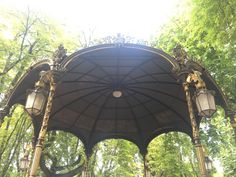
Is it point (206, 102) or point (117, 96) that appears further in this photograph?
point (117, 96)

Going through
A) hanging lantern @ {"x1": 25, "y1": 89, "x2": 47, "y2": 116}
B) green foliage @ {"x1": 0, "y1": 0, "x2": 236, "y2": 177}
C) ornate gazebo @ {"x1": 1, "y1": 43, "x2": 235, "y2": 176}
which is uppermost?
green foliage @ {"x1": 0, "y1": 0, "x2": 236, "y2": 177}

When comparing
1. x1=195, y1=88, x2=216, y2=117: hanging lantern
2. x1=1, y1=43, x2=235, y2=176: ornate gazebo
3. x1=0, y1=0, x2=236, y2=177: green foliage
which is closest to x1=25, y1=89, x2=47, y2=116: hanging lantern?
x1=1, y1=43, x2=235, y2=176: ornate gazebo

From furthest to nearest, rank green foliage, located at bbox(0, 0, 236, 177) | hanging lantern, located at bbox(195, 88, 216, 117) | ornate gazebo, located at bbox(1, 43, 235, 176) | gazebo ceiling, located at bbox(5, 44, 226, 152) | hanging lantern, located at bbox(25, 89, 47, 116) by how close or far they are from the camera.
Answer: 1. green foliage, located at bbox(0, 0, 236, 177)
2. gazebo ceiling, located at bbox(5, 44, 226, 152)
3. ornate gazebo, located at bbox(1, 43, 235, 176)
4. hanging lantern, located at bbox(25, 89, 47, 116)
5. hanging lantern, located at bbox(195, 88, 216, 117)

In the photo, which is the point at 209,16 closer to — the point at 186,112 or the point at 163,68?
the point at 163,68

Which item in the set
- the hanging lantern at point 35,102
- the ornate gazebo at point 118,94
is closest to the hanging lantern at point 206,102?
the ornate gazebo at point 118,94

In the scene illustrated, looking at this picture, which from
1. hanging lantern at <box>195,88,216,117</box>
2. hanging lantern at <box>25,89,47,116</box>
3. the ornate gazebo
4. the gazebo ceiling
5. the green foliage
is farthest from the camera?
the green foliage

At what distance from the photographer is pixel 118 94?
9906 mm

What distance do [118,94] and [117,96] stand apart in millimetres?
188

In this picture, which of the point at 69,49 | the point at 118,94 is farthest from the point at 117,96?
the point at 69,49

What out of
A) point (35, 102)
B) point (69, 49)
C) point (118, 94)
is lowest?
point (35, 102)

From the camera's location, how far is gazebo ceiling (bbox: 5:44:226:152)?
7209 mm

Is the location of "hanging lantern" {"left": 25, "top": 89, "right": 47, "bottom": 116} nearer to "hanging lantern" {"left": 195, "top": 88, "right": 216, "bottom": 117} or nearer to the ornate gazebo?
the ornate gazebo

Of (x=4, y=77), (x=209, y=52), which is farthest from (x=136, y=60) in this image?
(x=4, y=77)

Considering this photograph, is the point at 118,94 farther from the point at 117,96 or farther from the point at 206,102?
the point at 206,102
